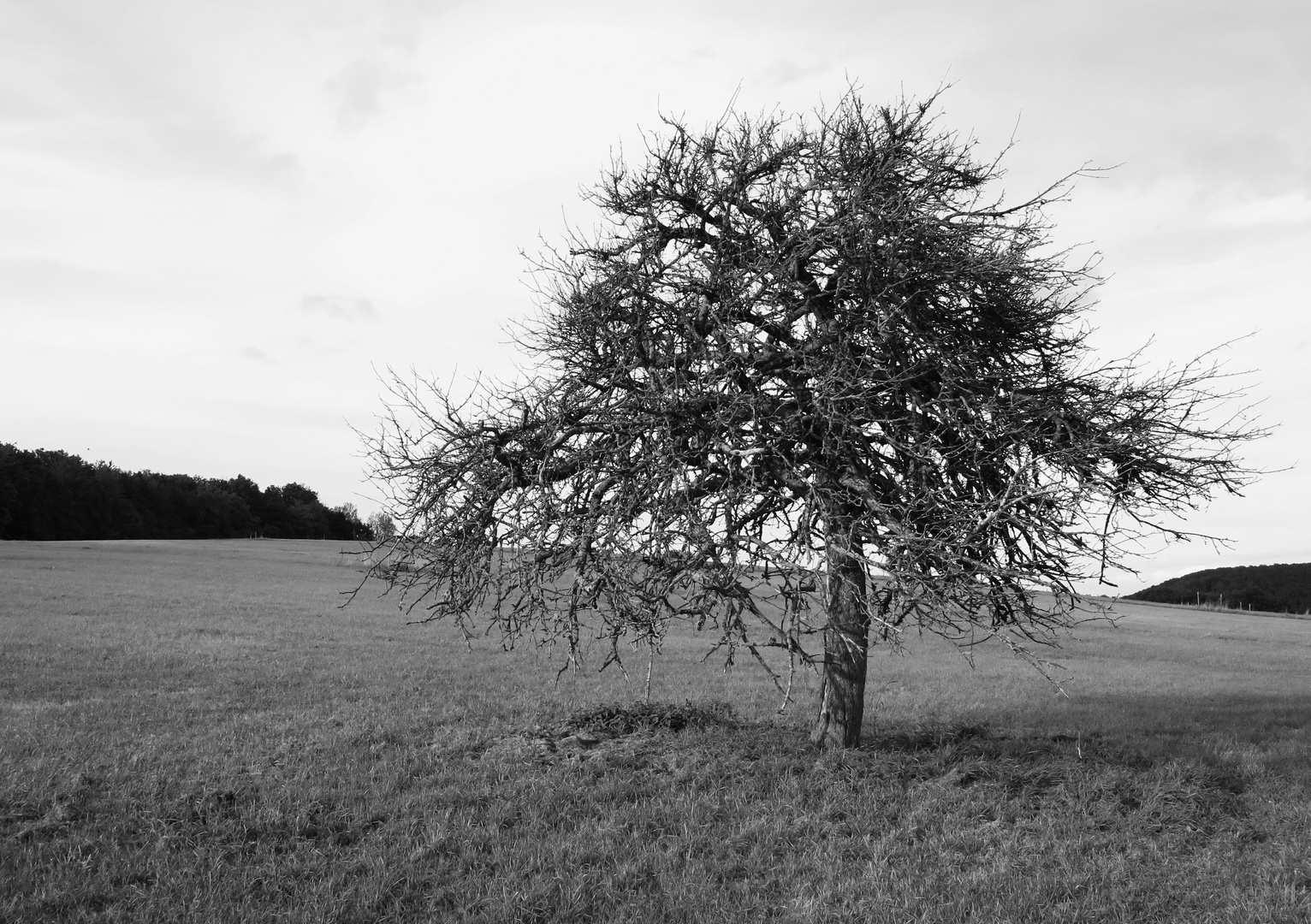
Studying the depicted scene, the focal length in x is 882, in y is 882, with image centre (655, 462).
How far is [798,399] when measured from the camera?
8750 mm

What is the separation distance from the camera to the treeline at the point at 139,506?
277 feet

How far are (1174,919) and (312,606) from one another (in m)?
32.0

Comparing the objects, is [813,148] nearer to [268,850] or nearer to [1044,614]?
[1044,614]

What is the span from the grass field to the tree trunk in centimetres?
43

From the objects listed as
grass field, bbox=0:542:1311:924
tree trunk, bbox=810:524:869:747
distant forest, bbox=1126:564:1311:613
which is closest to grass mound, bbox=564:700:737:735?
grass field, bbox=0:542:1311:924

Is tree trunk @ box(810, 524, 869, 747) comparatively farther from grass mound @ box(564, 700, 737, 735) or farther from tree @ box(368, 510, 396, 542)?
tree @ box(368, 510, 396, 542)

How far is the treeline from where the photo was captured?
A: 84375mm

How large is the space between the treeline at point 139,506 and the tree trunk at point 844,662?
74.8m

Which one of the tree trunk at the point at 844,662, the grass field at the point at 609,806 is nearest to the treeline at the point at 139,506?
the grass field at the point at 609,806

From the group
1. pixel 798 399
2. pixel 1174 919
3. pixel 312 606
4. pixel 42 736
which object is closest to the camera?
pixel 1174 919

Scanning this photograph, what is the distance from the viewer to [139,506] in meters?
97.1

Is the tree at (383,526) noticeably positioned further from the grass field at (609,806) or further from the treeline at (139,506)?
the treeline at (139,506)

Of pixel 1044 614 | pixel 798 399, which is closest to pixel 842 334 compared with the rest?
pixel 798 399

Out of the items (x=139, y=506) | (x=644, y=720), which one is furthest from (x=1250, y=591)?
(x=139, y=506)
